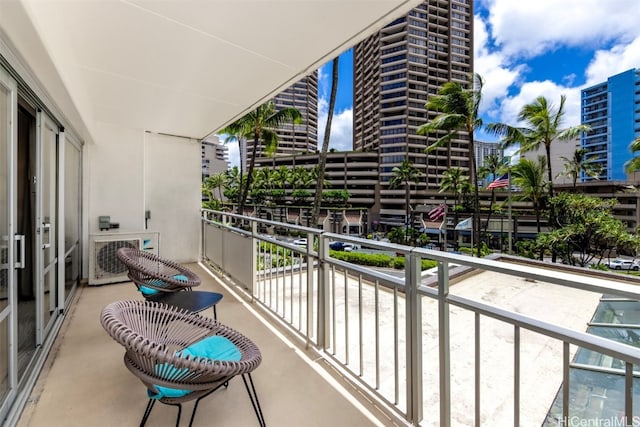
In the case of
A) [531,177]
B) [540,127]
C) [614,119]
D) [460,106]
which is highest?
[614,119]

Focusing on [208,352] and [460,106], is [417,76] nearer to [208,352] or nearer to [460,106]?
[460,106]

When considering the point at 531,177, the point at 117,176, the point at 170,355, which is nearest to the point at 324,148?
the point at 117,176

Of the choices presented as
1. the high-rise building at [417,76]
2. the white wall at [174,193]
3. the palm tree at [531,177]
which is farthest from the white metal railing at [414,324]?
the high-rise building at [417,76]

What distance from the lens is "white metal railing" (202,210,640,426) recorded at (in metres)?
1.01

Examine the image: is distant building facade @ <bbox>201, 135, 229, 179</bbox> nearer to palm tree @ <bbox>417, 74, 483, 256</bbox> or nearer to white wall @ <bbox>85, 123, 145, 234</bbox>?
palm tree @ <bbox>417, 74, 483, 256</bbox>

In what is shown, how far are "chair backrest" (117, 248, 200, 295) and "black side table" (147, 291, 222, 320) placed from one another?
59 millimetres

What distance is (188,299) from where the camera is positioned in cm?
234

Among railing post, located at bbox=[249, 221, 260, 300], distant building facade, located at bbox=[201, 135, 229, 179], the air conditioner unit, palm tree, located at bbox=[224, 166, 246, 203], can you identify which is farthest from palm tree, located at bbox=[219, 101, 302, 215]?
distant building facade, located at bbox=[201, 135, 229, 179]

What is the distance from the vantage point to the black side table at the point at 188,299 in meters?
2.19

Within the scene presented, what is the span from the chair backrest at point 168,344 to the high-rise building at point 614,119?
214 feet

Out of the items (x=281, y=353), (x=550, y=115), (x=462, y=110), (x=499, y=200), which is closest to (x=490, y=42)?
(x=499, y=200)

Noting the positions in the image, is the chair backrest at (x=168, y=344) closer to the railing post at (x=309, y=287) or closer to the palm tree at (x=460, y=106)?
the railing post at (x=309, y=287)

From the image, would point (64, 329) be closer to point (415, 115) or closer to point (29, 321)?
point (29, 321)

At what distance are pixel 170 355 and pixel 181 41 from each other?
2052 millimetres
